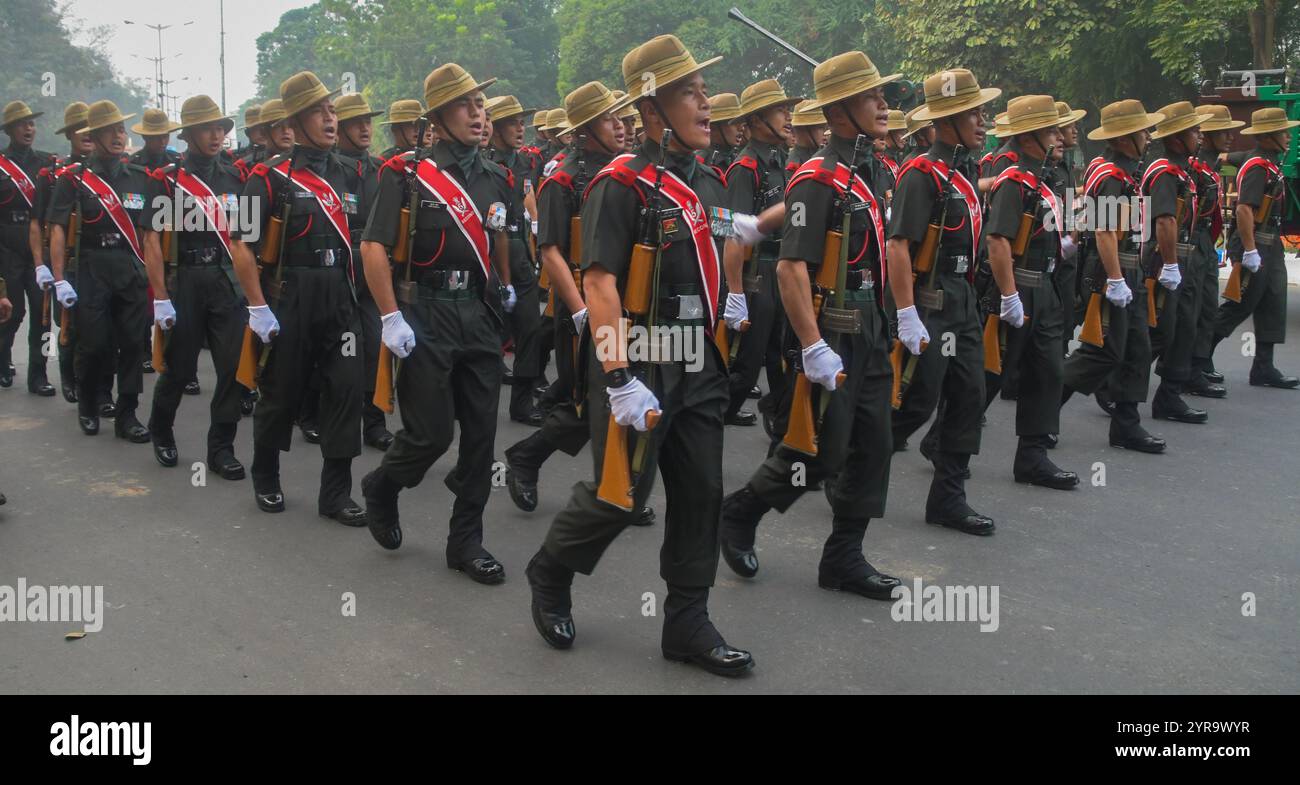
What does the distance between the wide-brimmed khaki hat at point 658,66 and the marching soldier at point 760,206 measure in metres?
3.21

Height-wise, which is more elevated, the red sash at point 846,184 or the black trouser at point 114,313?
the red sash at point 846,184

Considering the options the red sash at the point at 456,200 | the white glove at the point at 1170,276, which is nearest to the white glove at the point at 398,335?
the red sash at the point at 456,200

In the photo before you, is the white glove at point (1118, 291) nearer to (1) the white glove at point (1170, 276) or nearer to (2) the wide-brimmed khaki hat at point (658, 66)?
(1) the white glove at point (1170, 276)

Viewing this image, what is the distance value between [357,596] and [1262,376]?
8.22 meters

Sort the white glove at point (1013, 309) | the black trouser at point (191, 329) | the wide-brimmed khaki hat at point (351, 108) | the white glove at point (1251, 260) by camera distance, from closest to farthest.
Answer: the white glove at point (1013, 309), the black trouser at point (191, 329), the wide-brimmed khaki hat at point (351, 108), the white glove at point (1251, 260)

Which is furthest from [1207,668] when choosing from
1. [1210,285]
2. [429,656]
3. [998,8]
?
[998,8]

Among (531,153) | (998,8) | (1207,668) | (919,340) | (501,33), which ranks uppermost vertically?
(501,33)

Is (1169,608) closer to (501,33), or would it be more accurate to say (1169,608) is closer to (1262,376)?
(1262,376)

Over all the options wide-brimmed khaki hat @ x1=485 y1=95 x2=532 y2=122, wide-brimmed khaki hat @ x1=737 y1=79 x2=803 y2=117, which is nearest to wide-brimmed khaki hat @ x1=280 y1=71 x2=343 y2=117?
wide-brimmed khaki hat @ x1=485 y1=95 x2=532 y2=122

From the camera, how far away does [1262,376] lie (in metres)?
10.3

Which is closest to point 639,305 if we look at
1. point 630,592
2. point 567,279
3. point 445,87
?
point 567,279

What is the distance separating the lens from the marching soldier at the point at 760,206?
765cm

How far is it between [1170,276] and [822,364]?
4.67 m

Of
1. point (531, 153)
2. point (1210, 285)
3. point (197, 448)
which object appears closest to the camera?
point (197, 448)
